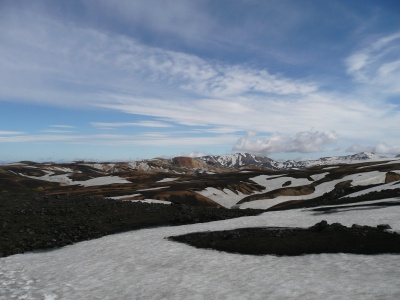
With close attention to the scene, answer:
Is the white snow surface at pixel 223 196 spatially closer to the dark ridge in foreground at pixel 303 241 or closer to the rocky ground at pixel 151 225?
the rocky ground at pixel 151 225

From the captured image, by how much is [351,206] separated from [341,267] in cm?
2344

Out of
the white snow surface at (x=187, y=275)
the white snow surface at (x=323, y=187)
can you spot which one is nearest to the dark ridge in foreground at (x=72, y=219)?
the white snow surface at (x=187, y=275)

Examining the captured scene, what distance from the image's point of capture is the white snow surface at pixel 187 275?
45.2ft

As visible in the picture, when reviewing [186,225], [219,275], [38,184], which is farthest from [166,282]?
[38,184]

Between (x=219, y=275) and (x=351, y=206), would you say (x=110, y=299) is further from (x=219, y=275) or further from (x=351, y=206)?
(x=351, y=206)

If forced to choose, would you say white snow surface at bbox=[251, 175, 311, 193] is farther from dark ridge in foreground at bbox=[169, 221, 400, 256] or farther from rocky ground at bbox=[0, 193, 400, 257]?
dark ridge in foreground at bbox=[169, 221, 400, 256]

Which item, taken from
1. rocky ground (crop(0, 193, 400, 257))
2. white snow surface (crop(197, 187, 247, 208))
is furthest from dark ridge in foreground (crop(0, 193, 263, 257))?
white snow surface (crop(197, 187, 247, 208))

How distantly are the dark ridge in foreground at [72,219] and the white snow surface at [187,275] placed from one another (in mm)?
3661

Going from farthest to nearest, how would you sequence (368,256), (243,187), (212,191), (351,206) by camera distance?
(243,187) < (212,191) < (351,206) < (368,256)

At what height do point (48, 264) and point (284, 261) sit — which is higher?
point (284, 261)

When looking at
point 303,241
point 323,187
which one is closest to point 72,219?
point 303,241

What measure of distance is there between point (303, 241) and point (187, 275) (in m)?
9.12

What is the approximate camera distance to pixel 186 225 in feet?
112

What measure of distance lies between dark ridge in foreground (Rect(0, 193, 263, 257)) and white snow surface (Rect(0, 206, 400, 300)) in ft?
12.0
